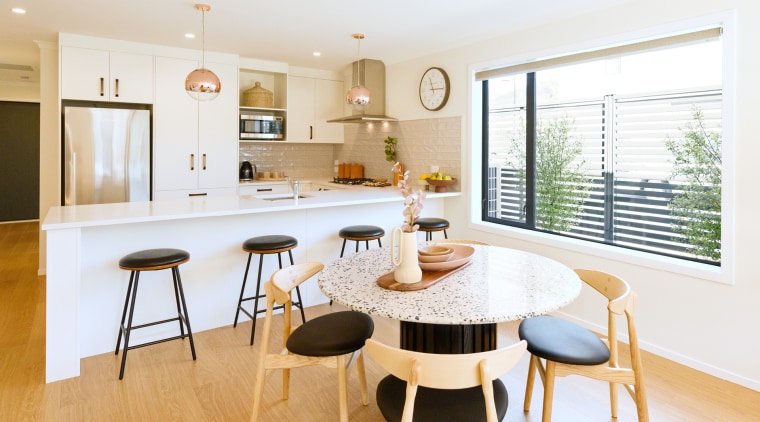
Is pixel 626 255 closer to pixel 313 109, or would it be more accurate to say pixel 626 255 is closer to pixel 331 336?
pixel 331 336

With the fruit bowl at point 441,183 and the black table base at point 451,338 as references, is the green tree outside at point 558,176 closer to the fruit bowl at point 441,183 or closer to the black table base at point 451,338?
the fruit bowl at point 441,183

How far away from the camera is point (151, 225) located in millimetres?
3141

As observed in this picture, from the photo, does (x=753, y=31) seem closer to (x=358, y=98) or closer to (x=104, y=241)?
(x=358, y=98)

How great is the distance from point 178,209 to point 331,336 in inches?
70.7

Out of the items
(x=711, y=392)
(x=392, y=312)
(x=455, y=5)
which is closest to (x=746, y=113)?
(x=711, y=392)

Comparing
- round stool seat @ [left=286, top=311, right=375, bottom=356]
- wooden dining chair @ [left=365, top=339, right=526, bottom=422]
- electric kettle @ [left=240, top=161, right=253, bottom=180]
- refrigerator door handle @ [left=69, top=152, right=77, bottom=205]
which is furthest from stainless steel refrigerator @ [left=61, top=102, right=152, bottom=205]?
wooden dining chair @ [left=365, top=339, right=526, bottom=422]

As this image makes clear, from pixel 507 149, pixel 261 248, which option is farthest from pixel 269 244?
pixel 507 149

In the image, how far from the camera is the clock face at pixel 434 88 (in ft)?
15.2

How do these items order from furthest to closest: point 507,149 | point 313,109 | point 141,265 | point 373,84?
point 313,109 < point 373,84 < point 507,149 < point 141,265

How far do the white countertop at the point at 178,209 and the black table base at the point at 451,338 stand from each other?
1.71 metres

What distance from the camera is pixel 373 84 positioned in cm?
539

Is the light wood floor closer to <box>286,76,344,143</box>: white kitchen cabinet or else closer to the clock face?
the clock face

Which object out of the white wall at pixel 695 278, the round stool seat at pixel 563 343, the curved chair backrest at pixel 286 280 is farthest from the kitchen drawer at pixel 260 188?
the round stool seat at pixel 563 343

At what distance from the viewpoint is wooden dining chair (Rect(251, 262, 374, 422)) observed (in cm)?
185
